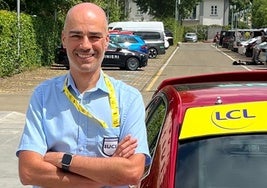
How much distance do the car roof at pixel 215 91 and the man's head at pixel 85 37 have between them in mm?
517

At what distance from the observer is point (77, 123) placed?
2.59m

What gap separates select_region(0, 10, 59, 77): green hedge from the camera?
838 inches

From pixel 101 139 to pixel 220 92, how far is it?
765mm

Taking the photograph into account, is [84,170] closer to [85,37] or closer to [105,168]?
[105,168]

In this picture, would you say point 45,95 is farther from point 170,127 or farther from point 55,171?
point 170,127

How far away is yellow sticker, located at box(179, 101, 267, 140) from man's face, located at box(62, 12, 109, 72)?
51cm

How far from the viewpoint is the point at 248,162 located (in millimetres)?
2686

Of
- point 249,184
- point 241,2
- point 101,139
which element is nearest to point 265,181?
point 249,184

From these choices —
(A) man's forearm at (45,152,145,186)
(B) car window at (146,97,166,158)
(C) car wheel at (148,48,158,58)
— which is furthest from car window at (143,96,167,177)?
(C) car wheel at (148,48,158,58)

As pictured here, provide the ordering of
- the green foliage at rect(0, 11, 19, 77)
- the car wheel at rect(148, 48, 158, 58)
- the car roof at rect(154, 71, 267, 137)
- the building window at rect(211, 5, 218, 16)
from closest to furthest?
the car roof at rect(154, 71, 267, 137)
the green foliage at rect(0, 11, 19, 77)
the car wheel at rect(148, 48, 158, 58)
the building window at rect(211, 5, 218, 16)

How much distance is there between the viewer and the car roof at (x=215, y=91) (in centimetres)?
284

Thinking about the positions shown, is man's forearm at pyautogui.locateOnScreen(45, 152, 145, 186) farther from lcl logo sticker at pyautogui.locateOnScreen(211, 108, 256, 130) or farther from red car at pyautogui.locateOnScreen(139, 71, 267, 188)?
lcl logo sticker at pyautogui.locateOnScreen(211, 108, 256, 130)

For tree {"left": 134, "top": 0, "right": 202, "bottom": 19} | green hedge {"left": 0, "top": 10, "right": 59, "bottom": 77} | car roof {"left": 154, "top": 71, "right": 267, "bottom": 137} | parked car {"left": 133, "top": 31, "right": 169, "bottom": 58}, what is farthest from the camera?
tree {"left": 134, "top": 0, "right": 202, "bottom": 19}

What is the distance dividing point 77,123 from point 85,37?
1.25ft
